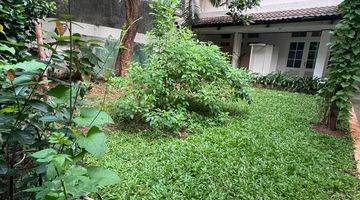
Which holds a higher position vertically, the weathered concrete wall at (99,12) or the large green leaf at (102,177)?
the weathered concrete wall at (99,12)

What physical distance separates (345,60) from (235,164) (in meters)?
3.39

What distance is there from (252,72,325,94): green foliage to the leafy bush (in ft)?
19.3

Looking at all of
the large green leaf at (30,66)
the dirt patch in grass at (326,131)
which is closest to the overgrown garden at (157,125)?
the large green leaf at (30,66)

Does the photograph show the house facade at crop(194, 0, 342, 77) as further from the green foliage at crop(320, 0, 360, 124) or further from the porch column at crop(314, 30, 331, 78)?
the green foliage at crop(320, 0, 360, 124)

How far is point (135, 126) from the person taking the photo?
16.9 ft

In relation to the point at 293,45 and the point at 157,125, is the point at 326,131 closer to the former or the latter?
the point at 157,125

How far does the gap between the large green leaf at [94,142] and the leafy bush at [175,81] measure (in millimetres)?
3424

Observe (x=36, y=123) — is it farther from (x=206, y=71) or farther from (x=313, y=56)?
(x=313, y=56)

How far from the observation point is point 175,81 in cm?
536

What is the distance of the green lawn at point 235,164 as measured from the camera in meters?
2.99

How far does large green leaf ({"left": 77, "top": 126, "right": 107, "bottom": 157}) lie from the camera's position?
1.12 metres

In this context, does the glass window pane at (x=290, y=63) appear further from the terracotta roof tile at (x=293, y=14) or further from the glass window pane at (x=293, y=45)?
→ the terracotta roof tile at (x=293, y=14)

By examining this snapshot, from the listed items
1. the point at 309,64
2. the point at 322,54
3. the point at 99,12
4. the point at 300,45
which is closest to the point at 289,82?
the point at 322,54

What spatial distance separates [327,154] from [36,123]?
13.8 feet
